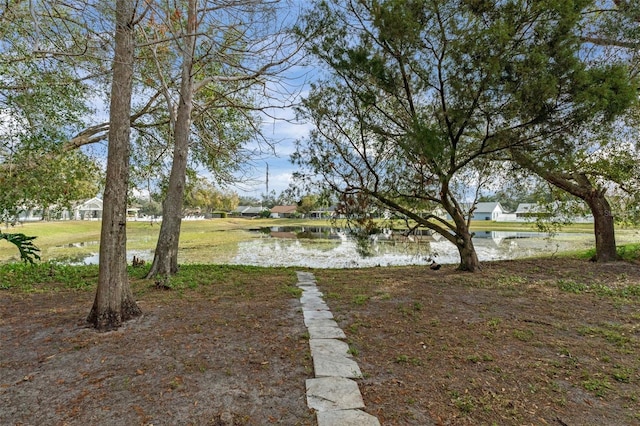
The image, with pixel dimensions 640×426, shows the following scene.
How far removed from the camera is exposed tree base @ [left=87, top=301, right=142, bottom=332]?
3064 mm

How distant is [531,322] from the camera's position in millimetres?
3492

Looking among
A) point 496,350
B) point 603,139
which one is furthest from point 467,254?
point 496,350

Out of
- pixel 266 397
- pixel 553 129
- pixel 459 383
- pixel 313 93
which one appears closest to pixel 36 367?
pixel 266 397

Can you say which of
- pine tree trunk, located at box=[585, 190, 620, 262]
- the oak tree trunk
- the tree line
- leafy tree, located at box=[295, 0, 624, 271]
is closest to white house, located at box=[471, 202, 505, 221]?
pine tree trunk, located at box=[585, 190, 620, 262]

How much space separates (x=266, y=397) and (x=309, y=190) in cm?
428

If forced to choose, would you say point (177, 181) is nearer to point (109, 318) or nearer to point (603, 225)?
point (109, 318)

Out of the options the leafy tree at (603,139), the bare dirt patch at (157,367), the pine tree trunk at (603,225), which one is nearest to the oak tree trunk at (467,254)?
the leafy tree at (603,139)

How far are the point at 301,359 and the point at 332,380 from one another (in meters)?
0.39

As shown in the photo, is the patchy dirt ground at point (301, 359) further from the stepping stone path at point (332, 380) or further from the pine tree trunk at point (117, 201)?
the pine tree trunk at point (117, 201)

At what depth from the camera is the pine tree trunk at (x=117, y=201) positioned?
123 inches

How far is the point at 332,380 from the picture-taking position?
88.5 inches

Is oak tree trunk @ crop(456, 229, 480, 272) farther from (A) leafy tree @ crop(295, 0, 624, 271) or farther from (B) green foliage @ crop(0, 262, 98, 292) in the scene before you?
(B) green foliage @ crop(0, 262, 98, 292)

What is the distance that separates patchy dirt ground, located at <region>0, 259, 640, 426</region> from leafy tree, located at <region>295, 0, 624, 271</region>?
6.94ft

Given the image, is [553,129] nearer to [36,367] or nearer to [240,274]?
[240,274]
